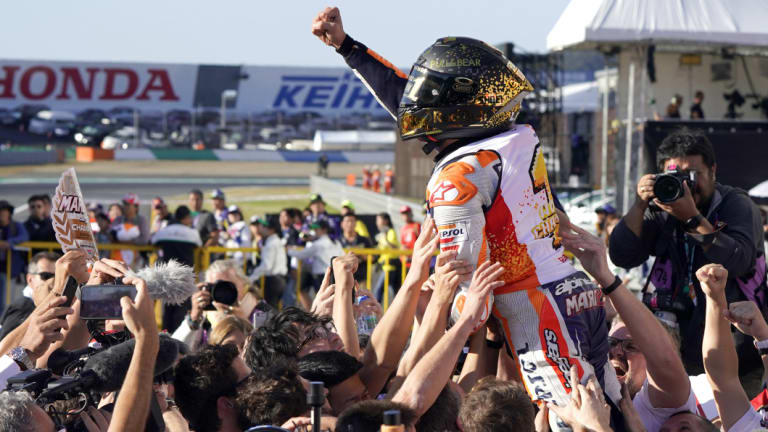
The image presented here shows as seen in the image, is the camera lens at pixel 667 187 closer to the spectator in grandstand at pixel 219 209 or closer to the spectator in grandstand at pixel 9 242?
the spectator in grandstand at pixel 9 242

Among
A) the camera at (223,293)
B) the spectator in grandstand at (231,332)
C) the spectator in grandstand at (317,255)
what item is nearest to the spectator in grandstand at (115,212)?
the spectator in grandstand at (317,255)

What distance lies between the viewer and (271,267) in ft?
41.0

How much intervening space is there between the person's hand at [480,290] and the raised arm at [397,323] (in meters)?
0.29

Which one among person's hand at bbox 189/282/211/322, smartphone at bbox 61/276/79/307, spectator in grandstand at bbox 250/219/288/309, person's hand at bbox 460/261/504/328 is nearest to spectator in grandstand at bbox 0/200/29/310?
spectator in grandstand at bbox 250/219/288/309

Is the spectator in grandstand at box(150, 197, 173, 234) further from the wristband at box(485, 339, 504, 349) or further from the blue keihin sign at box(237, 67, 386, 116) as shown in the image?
the blue keihin sign at box(237, 67, 386, 116)

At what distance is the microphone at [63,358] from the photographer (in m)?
4.29

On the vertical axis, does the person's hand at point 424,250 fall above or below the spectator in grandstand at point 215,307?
above

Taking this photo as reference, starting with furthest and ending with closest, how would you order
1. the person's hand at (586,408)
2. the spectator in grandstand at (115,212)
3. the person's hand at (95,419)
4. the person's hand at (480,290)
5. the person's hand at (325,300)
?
the spectator in grandstand at (115,212)
the person's hand at (325,300)
the person's hand at (95,419)
the person's hand at (480,290)
the person's hand at (586,408)

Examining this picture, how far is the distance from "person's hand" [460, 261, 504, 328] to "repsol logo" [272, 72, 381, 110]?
61.9 m

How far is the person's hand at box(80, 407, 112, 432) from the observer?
148 inches

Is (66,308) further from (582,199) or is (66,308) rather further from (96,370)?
(582,199)

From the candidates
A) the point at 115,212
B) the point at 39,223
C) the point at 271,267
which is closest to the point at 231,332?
the point at 271,267

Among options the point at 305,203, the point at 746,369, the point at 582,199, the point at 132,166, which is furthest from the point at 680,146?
the point at 132,166

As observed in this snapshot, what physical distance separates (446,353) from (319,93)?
207 ft
